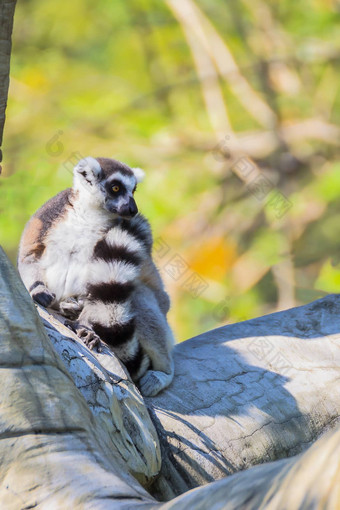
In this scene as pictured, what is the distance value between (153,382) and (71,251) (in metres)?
0.75

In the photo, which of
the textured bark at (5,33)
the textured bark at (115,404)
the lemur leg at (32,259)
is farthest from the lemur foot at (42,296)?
the textured bark at (5,33)

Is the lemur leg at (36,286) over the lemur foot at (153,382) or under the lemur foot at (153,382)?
over

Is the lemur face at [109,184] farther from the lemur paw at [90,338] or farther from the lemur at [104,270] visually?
the lemur paw at [90,338]

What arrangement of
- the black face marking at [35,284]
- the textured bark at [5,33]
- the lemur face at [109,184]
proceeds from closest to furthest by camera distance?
the textured bark at [5,33]
the black face marking at [35,284]
the lemur face at [109,184]

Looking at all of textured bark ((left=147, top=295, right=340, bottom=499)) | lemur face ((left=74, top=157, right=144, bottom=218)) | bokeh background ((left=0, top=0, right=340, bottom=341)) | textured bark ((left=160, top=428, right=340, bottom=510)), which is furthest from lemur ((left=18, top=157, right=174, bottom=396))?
bokeh background ((left=0, top=0, right=340, bottom=341))

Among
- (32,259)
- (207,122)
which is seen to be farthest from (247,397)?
(207,122)

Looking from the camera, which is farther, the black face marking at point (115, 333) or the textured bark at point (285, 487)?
the black face marking at point (115, 333)

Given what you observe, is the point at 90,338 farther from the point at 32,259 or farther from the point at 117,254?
the point at 32,259

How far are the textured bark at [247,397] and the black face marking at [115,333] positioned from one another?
0.28 meters

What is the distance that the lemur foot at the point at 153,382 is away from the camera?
265 centimetres

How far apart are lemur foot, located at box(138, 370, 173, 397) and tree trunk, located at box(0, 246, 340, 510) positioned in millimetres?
41

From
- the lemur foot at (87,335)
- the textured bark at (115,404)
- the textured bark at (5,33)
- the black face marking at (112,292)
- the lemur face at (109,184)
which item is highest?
the textured bark at (5,33)

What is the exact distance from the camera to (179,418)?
8.14 feet

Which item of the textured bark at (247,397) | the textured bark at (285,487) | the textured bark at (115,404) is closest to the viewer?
the textured bark at (285,487)
